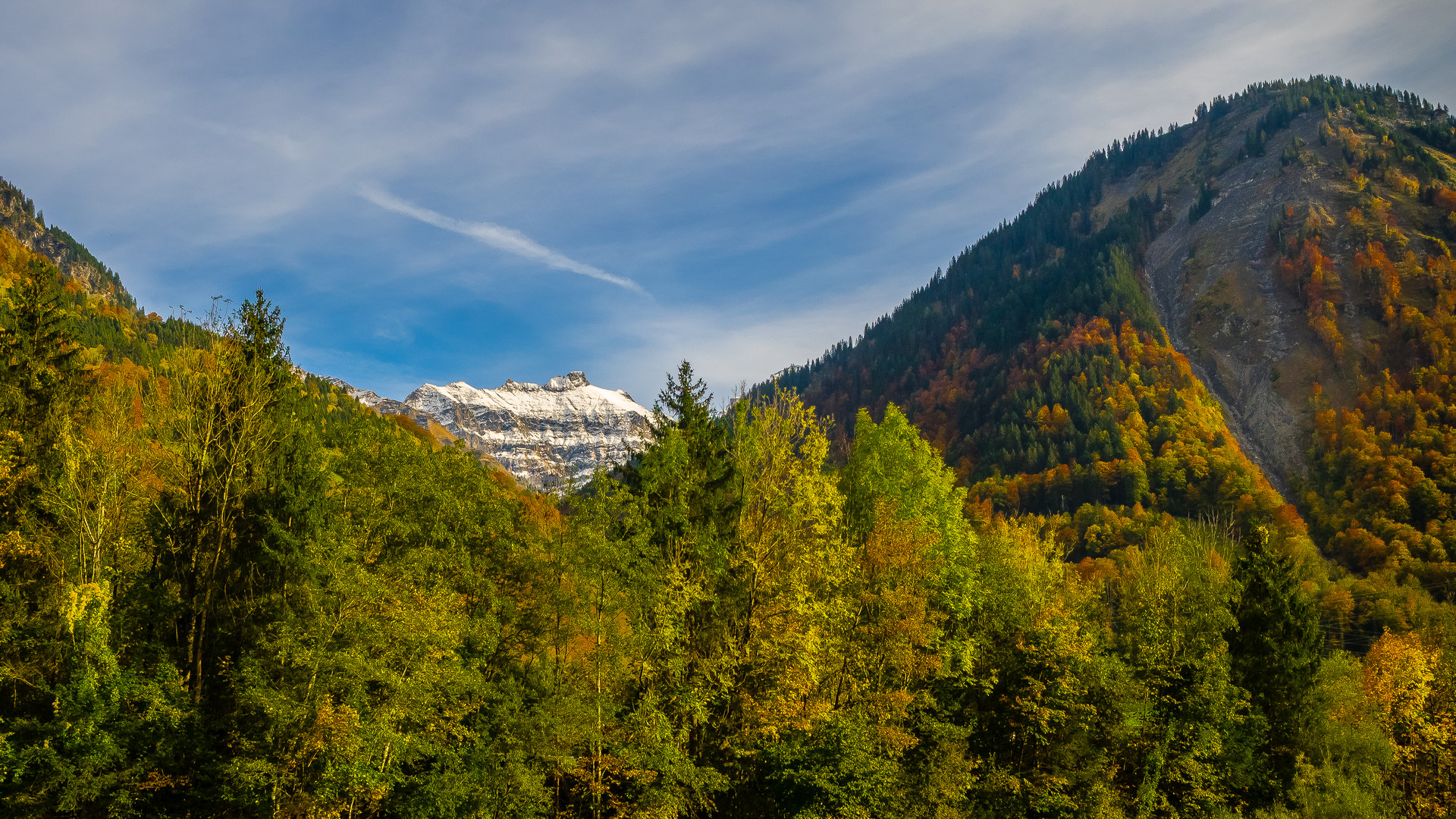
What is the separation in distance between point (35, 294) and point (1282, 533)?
173 m

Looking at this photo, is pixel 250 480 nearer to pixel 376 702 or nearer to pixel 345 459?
pixel 345 459

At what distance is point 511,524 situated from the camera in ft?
110

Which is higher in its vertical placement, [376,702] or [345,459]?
[345,459]

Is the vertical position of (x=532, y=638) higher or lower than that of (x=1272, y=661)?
higher

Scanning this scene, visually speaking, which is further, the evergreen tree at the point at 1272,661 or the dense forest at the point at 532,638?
the evergreen tree at the point at 1272,661

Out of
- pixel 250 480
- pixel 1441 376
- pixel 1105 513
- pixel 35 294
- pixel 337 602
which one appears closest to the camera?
pixel 337 602

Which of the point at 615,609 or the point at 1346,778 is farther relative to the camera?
the point at 1346,778

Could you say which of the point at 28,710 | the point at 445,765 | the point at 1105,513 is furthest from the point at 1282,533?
the point at 28,710

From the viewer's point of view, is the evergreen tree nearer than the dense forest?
No

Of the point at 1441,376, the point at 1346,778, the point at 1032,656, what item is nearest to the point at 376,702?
the point at 1032,656

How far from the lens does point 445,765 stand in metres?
29.4

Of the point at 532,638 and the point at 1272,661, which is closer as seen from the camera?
the point at 532,638

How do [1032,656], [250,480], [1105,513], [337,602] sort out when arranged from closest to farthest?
[337,602]
[250,480]
[1032,656]
[1105,513]

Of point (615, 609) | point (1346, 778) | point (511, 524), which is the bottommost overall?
point (1346, 778)
